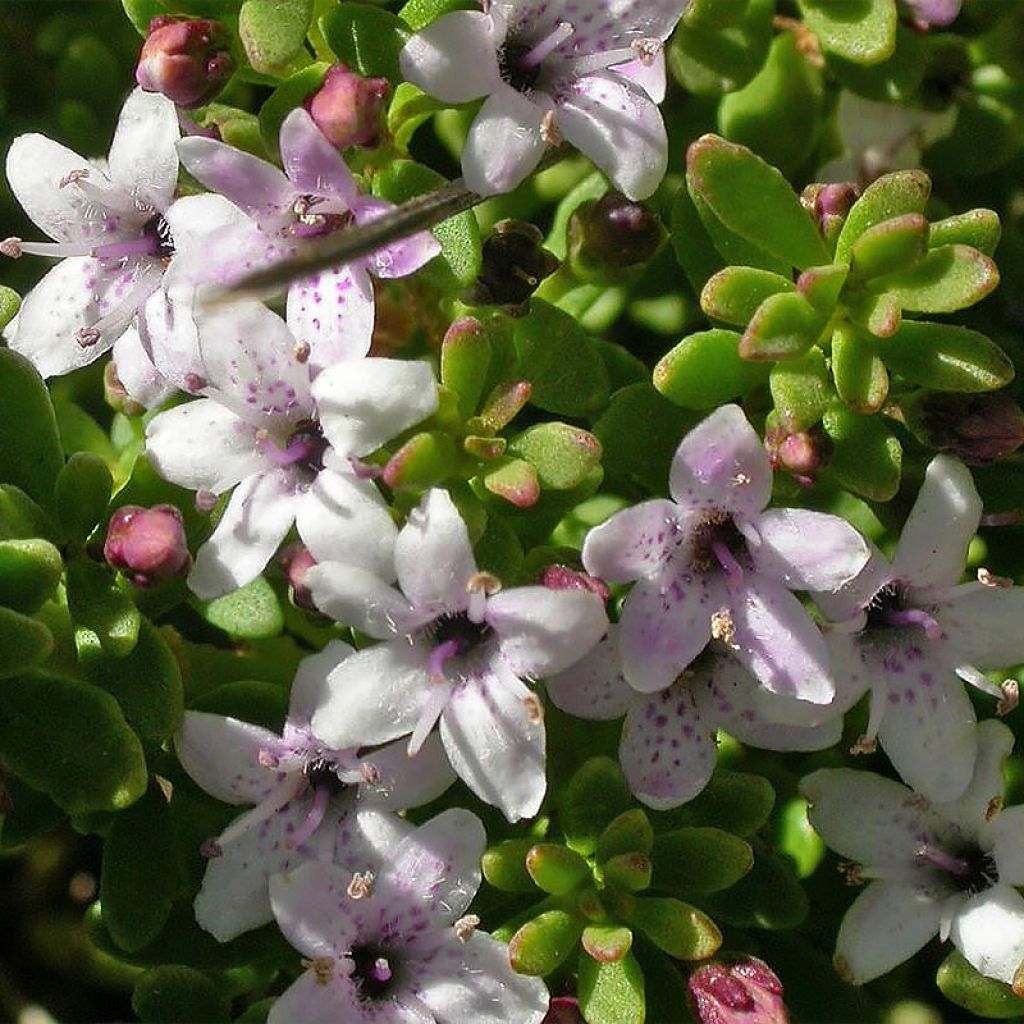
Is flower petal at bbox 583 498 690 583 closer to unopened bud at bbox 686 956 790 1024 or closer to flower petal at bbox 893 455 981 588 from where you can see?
flower petal at bbox 893 455 981 588

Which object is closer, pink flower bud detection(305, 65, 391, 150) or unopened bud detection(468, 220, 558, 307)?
pink flower bud detection(305, 65, 391, 150)

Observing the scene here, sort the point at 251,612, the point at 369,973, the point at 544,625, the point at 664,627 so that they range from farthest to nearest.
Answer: the point at 251,612
the point at 369,973
the point at 664,627
the point at 544,625

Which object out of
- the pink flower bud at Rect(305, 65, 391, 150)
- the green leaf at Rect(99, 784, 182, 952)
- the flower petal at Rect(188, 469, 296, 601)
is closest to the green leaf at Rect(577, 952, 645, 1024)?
the green leaf at Rect(99, 784, 182, 952)

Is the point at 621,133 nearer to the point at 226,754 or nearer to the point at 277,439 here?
the point at 277,439

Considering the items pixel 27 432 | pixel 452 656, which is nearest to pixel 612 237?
pixel 452 656

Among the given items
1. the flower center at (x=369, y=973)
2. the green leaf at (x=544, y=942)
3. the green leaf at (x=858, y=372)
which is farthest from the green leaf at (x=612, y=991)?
the green leaf at (x=858, y=372)

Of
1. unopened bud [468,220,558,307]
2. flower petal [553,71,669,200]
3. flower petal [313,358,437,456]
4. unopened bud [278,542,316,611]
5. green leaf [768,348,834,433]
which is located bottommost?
unopened bud [278,542,316,611]

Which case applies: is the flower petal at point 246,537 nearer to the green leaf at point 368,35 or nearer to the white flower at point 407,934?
the white flower at point 407,934
